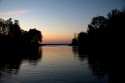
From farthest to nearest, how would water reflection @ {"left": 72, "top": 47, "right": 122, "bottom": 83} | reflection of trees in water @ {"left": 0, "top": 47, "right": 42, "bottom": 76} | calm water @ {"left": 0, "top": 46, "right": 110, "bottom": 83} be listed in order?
reflection of trees in water @ {"left": 0, "top": 47, "right": 42, "bottom": 76}
water reflection @ {"left": 72, "top": 47, "right": 122, "bottom": 83}
calm water @ {"left": 0, "top": 46, "right": 110, "bottom": 83}

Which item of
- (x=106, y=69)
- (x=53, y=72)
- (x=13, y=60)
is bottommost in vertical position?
(x=53, y=72)

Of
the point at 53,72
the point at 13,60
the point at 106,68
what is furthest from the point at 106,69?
the point at 13,60

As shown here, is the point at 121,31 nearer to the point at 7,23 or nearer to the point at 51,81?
the point at 51,81

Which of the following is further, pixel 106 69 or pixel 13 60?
pixel 13 60

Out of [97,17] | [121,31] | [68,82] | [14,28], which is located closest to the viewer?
[68,82]

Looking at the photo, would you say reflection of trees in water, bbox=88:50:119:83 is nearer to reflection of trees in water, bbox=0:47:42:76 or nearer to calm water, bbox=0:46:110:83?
calm water, bbox=0:46:110:83

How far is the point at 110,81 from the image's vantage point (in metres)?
24.5

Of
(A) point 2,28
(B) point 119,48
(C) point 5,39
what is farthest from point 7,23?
(B) point 119,48

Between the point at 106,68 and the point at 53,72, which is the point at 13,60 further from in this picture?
the point at 106,68

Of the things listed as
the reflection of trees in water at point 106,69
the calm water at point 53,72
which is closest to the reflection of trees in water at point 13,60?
the calm water at point 53,72

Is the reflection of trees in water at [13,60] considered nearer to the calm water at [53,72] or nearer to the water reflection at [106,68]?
the calm water at [53,72]

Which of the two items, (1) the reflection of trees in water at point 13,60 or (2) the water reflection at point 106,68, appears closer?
(2) the water reflection at point 106,68

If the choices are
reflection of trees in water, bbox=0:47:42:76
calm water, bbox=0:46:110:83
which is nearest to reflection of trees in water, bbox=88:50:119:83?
calm water, bbox=0:46:110:83

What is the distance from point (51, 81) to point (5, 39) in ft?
353
